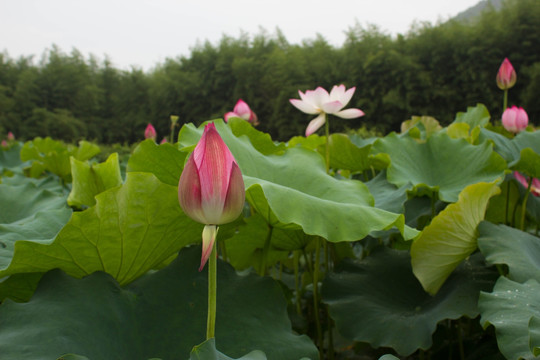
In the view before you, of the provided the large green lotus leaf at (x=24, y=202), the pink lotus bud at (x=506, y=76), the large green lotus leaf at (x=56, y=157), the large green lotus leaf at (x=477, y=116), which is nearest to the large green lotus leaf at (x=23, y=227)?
the large green lotus leaf at (x=24, y=202)

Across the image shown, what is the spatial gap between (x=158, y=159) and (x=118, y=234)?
6.4 inches

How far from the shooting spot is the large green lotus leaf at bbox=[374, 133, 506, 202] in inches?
34.6

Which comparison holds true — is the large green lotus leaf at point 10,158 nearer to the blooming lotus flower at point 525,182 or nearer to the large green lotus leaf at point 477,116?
the large green lotus leaf at point 477,116

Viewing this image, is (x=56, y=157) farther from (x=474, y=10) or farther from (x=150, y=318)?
(x=474, y=10)

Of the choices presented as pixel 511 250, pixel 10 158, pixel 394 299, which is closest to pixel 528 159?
pixel 511 250

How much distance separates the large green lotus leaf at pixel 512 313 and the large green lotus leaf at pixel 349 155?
0.45m

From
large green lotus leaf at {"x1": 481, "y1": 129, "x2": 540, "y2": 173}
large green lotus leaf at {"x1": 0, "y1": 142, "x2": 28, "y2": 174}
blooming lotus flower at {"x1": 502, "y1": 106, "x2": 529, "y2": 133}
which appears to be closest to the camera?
large green lotus leaf at {"x1": 481, "y1": 129, "x2": 540, "y2": 173}

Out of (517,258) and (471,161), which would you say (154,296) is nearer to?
(517,258)

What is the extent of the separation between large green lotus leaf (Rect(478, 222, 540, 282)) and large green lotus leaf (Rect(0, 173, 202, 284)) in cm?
44

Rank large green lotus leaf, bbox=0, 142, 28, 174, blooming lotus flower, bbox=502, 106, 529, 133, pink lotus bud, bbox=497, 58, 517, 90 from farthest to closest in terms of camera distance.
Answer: large green lotus leaf, bbox=0, 142, 28, 174 → pink lotus bud, bbox=497, 58, 517, 90 → blooming lotus flower, bbox=502, 106, 529, 133

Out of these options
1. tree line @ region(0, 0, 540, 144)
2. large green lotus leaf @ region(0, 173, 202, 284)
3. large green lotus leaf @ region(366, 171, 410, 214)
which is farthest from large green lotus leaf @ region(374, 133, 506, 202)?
tree line @ region(0, 0, 540, 144)

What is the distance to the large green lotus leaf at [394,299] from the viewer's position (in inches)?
25.9

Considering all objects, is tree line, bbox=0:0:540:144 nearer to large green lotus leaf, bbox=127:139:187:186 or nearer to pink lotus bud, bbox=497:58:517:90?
pink lotus bud, bbox=497:58:517:90

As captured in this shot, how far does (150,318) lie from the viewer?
22.0 inches
